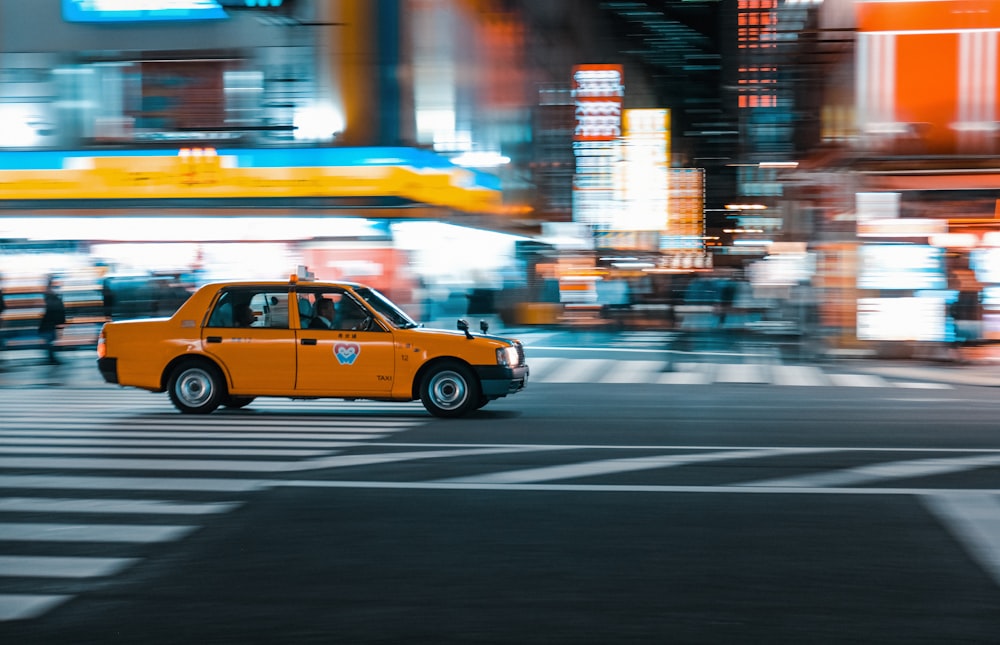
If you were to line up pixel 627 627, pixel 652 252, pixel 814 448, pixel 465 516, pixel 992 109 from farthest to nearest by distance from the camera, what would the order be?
1. pixel 652 252
2. pixel 992 109
3. pixel 814 448
4. pixel 465 516
5. pixel 627 627

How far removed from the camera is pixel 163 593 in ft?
17.8

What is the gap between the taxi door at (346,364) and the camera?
1246 centimetres

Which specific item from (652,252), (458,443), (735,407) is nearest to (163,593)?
(458,443)

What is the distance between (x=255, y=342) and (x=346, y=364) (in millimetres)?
1030

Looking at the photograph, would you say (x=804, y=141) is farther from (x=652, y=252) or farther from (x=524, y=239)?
(x=652, y=252)

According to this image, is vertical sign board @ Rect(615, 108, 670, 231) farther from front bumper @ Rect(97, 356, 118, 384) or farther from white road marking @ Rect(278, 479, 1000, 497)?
white road marking @ Rect(278, 479, 1000, 497)

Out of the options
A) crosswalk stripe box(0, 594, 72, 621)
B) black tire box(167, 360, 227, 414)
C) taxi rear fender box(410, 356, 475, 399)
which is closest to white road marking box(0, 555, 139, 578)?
crosswalk stripe box(0, 594, 72, 621)

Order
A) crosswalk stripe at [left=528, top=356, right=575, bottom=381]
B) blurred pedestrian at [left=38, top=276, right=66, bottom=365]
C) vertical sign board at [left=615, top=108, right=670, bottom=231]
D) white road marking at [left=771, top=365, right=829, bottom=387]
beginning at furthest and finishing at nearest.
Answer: vertical sign board at [left=615, top=108, right=670, bottom=231] → blurred pedestrian at [left=38, top=276, right=66, bottom=365] → crosswalk stripe at [left=528, top=356, right=575, bottom=381] → white road marking at [left=771, top=365, right=829, bottom=387]

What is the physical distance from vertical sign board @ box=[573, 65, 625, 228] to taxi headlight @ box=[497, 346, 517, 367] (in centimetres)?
4258

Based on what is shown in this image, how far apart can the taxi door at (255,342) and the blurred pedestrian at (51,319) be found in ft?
31.2

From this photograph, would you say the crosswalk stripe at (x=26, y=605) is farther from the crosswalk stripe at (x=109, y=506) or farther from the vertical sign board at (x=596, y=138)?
the vertical sign board at (x=596, y=138)

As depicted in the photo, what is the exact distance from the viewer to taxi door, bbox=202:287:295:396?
41.2 ft

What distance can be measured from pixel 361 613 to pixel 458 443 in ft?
17.8

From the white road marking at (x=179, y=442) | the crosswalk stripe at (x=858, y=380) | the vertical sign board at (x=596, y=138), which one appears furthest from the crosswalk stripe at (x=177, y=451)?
the vertical sign board at (x=596, y=138)
